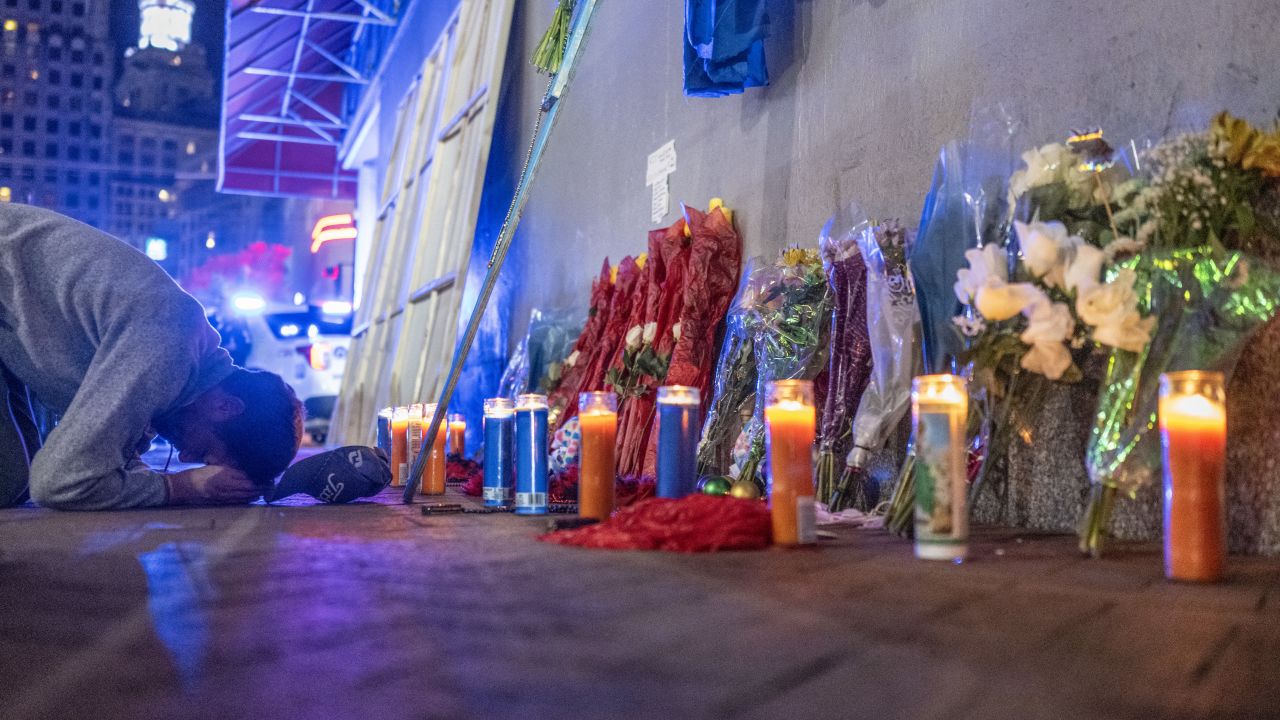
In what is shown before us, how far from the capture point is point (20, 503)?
119 inches

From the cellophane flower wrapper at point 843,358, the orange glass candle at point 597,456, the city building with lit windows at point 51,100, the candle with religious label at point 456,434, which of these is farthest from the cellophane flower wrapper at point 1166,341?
the city building with lit windows at point 51,100

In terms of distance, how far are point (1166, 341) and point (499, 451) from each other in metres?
1.60

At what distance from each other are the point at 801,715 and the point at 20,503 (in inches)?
112

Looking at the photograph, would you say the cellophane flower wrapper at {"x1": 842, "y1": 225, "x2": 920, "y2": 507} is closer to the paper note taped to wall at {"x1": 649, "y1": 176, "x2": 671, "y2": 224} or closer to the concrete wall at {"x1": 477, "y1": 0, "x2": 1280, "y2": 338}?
the concrete wall at {"x1": 477, "y1": 0, "x2": 1280, "y2": 338}

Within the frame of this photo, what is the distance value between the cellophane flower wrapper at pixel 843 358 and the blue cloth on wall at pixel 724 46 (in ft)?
3.09

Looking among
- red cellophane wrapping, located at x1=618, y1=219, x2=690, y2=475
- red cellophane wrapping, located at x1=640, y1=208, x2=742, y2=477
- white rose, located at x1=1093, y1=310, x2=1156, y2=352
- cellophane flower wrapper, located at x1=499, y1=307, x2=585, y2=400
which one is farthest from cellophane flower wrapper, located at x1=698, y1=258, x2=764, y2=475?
cellophane flower wrapper, located at x1=499, y1=307, x2=585, y2=400

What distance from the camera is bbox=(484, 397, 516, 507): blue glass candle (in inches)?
105

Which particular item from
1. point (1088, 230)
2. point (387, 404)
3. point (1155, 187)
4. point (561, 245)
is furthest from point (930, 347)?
point (387, 404)

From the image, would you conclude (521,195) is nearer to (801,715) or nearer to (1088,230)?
(1088,230)

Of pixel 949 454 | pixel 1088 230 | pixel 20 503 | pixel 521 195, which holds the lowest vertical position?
pixel 20 503

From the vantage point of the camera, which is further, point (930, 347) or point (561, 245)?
point (561, 245)

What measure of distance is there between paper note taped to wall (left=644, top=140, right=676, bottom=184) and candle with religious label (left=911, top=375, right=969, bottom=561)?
268 cm

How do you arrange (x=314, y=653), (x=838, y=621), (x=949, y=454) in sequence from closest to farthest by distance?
(x=314, y=653), (x=838, y=621), (x=949, y=454)

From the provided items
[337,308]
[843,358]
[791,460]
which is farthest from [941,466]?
[337,308]
